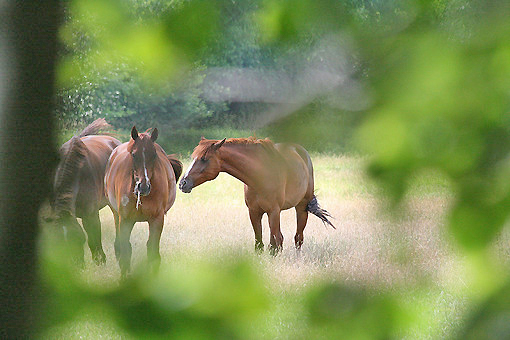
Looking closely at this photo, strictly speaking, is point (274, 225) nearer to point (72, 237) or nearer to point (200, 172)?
point (200, 172)

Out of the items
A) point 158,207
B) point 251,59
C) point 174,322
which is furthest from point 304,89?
point 158,207

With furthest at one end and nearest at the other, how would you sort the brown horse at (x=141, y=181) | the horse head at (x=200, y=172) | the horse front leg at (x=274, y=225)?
the horse head at (x=200, y=172) → the brown horse at (x=141, y=181) → the horse front leg at (x=274, y=225)

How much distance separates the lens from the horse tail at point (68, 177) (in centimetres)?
32

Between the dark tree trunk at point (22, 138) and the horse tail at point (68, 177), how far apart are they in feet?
0.05

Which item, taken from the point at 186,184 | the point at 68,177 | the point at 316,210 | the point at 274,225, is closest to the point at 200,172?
the point at 186,184

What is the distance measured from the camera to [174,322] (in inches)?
11.4

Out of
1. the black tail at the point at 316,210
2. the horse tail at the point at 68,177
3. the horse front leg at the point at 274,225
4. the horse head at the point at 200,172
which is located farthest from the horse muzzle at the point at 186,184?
the black tail at the point at 316,210

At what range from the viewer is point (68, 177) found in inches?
13.3

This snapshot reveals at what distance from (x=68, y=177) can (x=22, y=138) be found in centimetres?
5

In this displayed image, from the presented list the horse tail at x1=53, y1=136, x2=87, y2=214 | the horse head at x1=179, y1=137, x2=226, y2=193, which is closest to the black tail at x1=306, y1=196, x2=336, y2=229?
the horse head at x1=179, y1=137, x2=226, y2=193

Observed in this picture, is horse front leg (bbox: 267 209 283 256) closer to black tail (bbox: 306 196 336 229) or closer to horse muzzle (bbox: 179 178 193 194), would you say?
horse muzzle (bbox: 179 178 193 194)

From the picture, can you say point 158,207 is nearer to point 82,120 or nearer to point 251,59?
point 82,120

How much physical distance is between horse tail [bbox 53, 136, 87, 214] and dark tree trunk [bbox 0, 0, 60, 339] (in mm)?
14

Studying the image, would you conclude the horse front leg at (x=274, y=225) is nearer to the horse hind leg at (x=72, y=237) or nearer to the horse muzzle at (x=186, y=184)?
the horse muzzle at (x=186, y=184)
